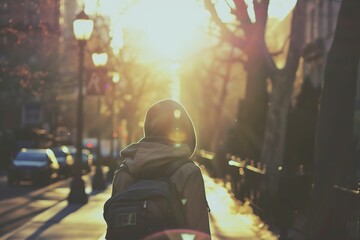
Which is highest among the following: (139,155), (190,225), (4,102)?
(139,155)

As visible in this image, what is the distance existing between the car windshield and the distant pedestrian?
3149 centimetres

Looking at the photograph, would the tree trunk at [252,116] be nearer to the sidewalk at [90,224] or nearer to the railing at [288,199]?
the railing at [288,199]

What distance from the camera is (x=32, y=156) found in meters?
36.3

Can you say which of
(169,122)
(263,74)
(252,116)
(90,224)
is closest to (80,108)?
(90,224)

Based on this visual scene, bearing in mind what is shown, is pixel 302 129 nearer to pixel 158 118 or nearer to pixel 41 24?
pixel 41 24

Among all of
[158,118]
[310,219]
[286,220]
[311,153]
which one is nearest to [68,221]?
[286,220]

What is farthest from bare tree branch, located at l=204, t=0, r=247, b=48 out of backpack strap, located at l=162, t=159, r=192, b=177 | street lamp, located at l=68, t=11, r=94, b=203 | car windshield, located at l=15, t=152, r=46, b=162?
backpack strap, located at l=162, t=159, r=192, b=177

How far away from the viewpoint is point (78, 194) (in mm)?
21734

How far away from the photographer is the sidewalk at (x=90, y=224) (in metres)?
14.0

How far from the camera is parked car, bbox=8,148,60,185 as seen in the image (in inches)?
1350

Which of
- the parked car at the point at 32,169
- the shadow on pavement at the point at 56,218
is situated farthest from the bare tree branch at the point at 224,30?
the parked car at the point at 32,169

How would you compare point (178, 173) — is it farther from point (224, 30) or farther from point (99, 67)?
point (99, 67)

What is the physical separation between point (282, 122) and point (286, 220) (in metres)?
10.2

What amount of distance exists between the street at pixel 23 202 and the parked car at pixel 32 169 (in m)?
0.42
